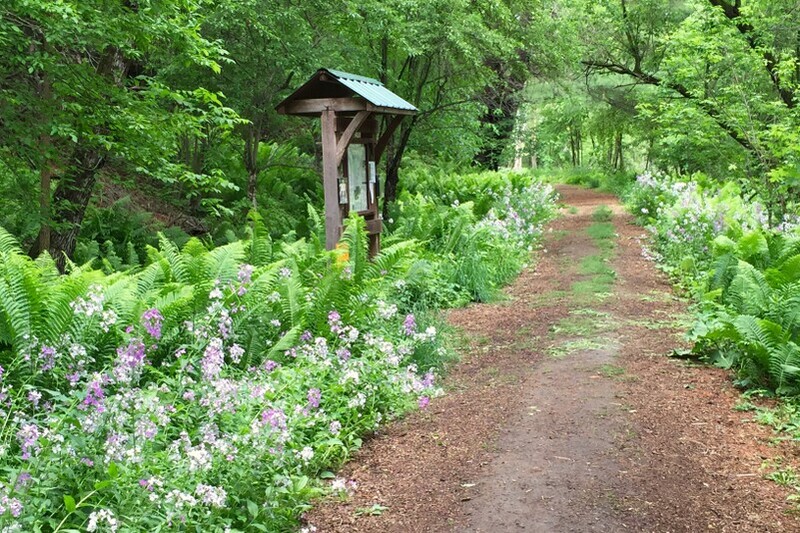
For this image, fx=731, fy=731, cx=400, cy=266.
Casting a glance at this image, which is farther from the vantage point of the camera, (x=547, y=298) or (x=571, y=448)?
(x=547, y=298)

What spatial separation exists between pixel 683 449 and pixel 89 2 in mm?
5701

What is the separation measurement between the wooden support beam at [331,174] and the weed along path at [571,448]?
166cm

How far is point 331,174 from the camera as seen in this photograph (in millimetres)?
7406

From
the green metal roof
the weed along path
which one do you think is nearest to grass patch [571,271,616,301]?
the weed along path

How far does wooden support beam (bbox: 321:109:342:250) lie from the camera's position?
24.2 feet

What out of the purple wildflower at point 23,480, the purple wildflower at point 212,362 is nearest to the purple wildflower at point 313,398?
the purple wildflower at point 212,362

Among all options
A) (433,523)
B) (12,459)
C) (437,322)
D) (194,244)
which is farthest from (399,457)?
(194,244)

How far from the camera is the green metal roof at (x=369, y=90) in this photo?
23.6 ft

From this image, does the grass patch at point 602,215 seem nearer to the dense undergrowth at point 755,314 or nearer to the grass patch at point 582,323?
the dense undergrowth at point 755,314

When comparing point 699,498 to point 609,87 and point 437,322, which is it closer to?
point 437,322

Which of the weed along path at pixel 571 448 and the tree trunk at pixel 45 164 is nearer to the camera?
the weed along path at pixel 571 448

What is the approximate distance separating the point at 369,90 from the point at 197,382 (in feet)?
14.2

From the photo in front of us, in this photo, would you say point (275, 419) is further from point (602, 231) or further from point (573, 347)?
point (602, 231)

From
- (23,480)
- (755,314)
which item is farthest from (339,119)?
(23,480)
